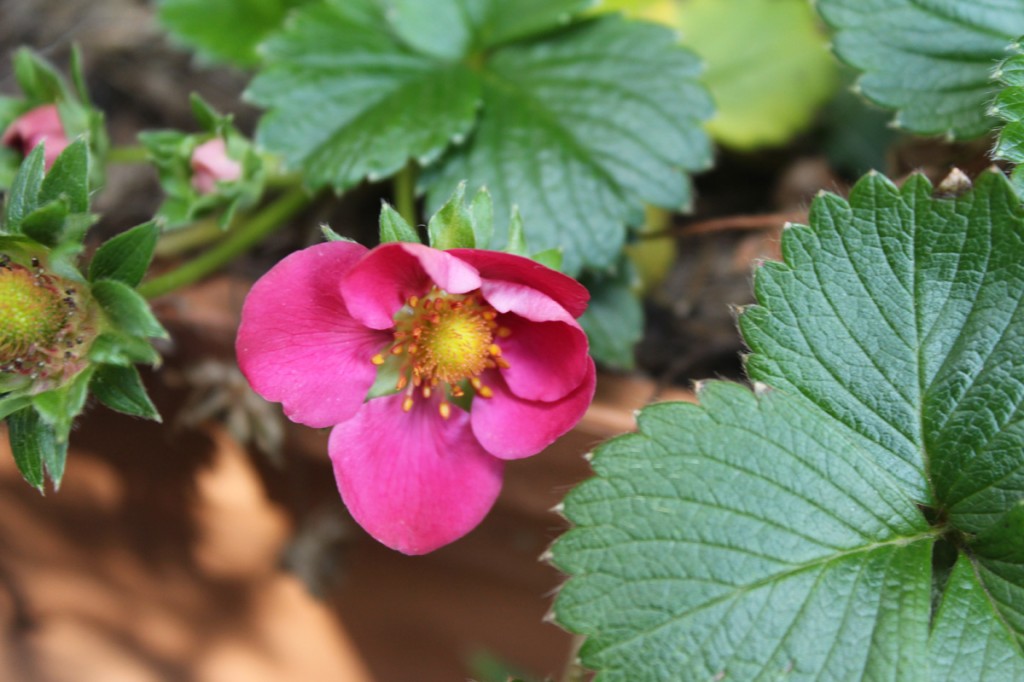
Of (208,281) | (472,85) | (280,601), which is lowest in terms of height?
(280,601)

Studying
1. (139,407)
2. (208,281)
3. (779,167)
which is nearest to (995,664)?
(139,407)

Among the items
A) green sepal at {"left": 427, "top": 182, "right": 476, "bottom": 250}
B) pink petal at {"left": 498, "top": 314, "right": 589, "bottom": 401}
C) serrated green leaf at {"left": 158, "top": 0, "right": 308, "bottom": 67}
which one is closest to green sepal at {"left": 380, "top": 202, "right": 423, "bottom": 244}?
green sepal at {"left": 427, "top": 182, "right": 476, "bottom": 250}

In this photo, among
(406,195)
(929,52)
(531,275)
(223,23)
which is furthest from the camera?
(223,23)

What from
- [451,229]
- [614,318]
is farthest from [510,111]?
[451,229]

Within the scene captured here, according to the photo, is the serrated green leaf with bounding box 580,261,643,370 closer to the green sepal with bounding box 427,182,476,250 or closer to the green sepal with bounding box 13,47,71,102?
the green sepal with bounding box 427,182,476,250

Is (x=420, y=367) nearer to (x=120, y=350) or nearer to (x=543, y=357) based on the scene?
(x=543, y=357)

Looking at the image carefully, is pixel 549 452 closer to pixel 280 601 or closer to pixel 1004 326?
pixel 1004 326

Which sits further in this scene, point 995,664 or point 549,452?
point 549,452
